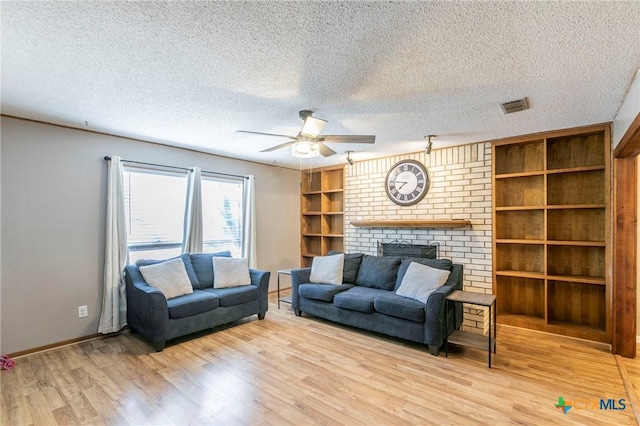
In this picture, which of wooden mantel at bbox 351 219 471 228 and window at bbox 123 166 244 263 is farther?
wooden mantel at bbox 351 219 471 228

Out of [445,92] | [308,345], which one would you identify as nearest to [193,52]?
[445,92]

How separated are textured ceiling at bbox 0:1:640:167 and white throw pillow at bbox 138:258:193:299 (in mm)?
1600

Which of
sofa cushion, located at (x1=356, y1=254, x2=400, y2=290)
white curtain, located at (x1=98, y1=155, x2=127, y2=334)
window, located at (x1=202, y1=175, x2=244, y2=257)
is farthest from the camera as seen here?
window, located at (x1=202, y1=175, x2=244, y2=257)

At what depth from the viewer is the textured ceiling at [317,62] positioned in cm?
155

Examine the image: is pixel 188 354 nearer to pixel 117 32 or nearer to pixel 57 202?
pixel 57 202

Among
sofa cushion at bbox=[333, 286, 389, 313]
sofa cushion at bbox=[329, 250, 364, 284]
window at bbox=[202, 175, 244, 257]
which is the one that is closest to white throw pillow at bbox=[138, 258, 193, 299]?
window at bbox=[202, 175, 244, 257]

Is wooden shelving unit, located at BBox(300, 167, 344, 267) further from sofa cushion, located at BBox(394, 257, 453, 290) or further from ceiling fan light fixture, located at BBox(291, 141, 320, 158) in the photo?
ceiling fan light fixture, located at BBox(291, 141, 320, 158)

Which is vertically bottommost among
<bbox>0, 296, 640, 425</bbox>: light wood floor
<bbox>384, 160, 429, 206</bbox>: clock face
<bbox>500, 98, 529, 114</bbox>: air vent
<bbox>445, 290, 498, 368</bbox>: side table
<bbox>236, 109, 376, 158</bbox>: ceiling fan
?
<bbox>0, 296, 640, 425</bbox>: light wood floor

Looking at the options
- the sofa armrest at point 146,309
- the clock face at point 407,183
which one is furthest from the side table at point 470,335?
the sofa armrest at point 146,309

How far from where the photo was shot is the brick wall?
3.99 meters

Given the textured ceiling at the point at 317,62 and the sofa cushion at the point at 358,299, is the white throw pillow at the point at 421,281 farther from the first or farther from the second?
the textured ceiling at the point at 317,62

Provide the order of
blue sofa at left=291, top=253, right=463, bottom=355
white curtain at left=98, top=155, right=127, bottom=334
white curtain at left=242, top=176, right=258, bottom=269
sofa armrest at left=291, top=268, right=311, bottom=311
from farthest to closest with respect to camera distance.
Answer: white curtain at left=242, top=176, right=258, bottom=269
sofa armrest at left=291, top=268, right=311, bottom=311
white curtain at left=98, top=155, right=127, bottom=334
blue sofa at left=291, top=253, right=463, bottom=355

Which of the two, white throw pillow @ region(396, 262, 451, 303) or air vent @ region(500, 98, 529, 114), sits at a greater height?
air vent @ region(500, 98, 529, 114)

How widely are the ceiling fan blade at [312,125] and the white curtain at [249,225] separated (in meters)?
2.50
